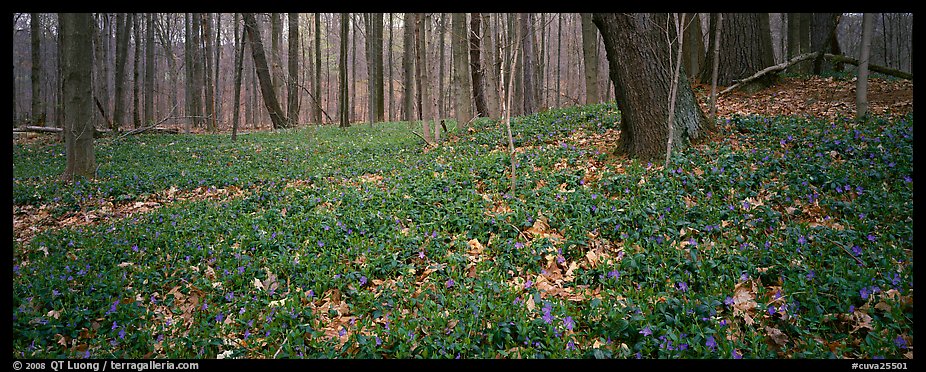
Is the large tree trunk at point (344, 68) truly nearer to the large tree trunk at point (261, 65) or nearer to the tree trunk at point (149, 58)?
the large tree trunk at point (261, 65)

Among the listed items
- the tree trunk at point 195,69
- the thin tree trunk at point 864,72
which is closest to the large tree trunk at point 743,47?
the thin tree trunk at point 864,72

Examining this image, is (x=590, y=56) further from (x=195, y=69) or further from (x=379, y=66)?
(x=195, y=69)

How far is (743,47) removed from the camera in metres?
9.97

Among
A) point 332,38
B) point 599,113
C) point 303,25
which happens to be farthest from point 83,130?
point 332,38

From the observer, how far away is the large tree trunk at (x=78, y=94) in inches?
350

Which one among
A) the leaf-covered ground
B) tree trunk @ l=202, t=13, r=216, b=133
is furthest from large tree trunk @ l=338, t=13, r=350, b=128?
the leaf-covered ground

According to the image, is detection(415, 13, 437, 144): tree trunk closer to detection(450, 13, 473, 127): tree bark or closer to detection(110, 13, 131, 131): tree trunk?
detection(450, 13, 473, 127): tree bark

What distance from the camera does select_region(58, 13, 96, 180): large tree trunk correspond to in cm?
889

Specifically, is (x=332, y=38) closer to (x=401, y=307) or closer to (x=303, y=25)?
(x=303, y=25)

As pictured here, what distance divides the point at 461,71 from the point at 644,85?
24.0 feet

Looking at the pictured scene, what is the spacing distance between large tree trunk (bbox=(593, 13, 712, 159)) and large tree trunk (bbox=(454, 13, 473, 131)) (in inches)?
240

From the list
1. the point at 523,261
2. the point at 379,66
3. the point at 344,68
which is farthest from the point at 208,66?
the point at 523,261

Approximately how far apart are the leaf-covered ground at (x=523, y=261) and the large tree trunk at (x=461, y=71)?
206 inches

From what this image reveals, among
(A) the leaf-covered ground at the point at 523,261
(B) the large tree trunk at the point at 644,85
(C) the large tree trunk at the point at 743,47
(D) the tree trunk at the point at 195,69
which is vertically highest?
(D) the tree trunk at the point at 195,69
